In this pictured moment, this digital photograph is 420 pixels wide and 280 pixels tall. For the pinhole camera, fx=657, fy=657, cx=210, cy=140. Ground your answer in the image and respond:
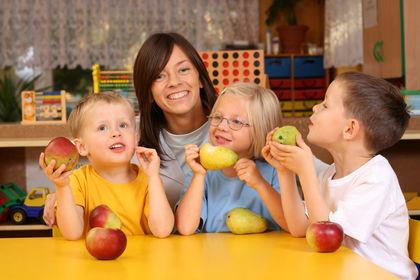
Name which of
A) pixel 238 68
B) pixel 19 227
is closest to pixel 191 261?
pixel 238 68

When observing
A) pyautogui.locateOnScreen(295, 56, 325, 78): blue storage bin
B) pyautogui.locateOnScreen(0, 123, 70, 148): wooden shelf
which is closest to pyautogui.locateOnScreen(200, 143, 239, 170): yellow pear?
pyautogui.locateOnScreen(0, 123, 70, 148): wooden shelf

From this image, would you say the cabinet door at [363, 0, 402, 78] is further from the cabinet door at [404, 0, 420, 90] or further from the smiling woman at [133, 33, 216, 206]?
the smiling woman at [133, 33, 216, 206]

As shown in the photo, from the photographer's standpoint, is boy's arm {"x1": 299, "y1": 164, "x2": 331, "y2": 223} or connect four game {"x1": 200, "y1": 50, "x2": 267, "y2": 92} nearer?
boy's arm {"x1": 299, "y1": 164, "x2": 331, "y2": 223}

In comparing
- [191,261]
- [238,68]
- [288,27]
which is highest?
[288,27]

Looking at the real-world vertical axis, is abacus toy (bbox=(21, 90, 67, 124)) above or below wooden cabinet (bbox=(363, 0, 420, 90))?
below

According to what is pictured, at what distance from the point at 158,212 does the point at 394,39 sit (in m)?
2.65

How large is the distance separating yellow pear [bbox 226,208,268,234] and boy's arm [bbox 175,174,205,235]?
79 millimetres

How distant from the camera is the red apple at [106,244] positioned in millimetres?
1250

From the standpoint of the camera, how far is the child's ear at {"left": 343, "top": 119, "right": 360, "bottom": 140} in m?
1.57

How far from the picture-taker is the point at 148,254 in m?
1.34

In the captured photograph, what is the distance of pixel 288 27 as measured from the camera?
7.48 metres

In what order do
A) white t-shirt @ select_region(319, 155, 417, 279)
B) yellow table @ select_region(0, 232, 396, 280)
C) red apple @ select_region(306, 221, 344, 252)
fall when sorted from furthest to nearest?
white t-shirt @ select_region(319, 155, 417, 279) → red apple @ select_region(306, 221, 344, 252) → yellow table @ select_region(0, 232, 396, 280)

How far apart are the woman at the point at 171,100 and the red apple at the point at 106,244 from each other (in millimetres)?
673

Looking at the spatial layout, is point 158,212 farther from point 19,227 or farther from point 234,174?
point 19,227
